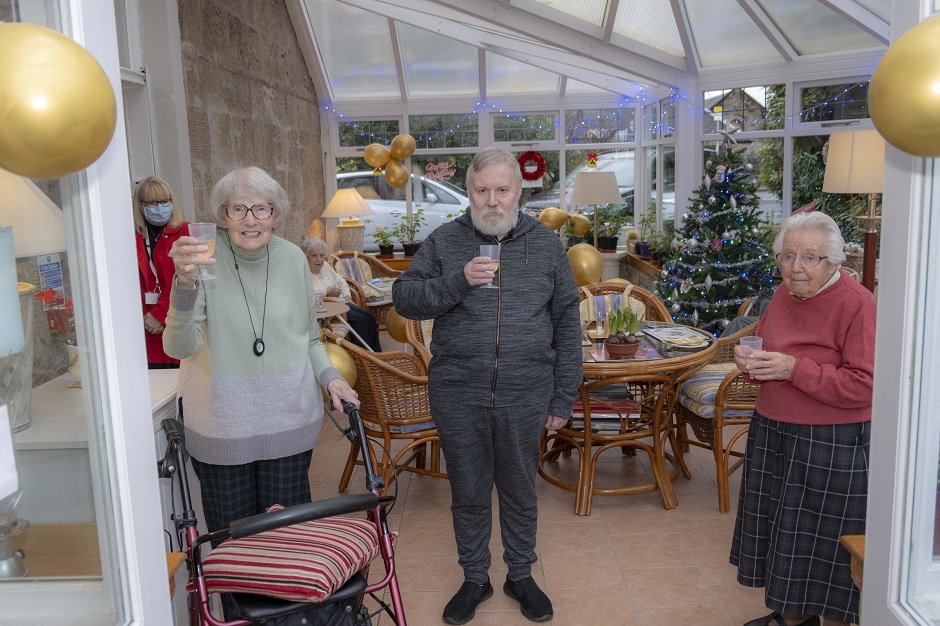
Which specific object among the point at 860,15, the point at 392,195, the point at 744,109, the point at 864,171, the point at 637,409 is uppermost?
the point at 860,15

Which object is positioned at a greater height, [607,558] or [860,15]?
[860,15]

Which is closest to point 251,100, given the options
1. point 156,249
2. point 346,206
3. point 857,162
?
point 346,206

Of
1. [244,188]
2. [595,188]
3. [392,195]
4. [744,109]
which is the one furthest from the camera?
[392,195]

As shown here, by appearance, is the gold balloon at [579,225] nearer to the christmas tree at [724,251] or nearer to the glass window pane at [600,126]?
the glass window pane at [600,126]

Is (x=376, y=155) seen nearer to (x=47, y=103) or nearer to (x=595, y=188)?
(x=595, y=188)

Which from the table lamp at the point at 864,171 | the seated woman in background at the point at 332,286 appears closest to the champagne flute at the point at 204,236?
the seated woman in background at the point at 332,286

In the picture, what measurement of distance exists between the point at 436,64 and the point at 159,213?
717 centimetres

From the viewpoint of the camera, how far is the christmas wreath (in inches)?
393

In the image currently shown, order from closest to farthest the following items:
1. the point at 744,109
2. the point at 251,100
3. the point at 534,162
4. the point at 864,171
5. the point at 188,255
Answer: the point at 188,255 → the point at 864,171 → the point at 251,100 → the point at 744,109 → the point at 534,162

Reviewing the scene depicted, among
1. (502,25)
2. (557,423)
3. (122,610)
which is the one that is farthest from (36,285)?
(502,25)

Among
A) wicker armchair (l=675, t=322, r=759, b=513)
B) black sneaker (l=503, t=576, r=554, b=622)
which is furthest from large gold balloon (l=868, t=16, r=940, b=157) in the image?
wicker armchair (l=675, t=322, r=759, b=513)

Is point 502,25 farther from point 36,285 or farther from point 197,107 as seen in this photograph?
point 36,285

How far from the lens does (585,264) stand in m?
5.48

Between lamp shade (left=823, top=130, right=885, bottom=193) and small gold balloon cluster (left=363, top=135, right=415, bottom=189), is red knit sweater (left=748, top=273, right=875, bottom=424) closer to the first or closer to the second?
lamp shade (left=823, top=130, right=885, bottom=193)
